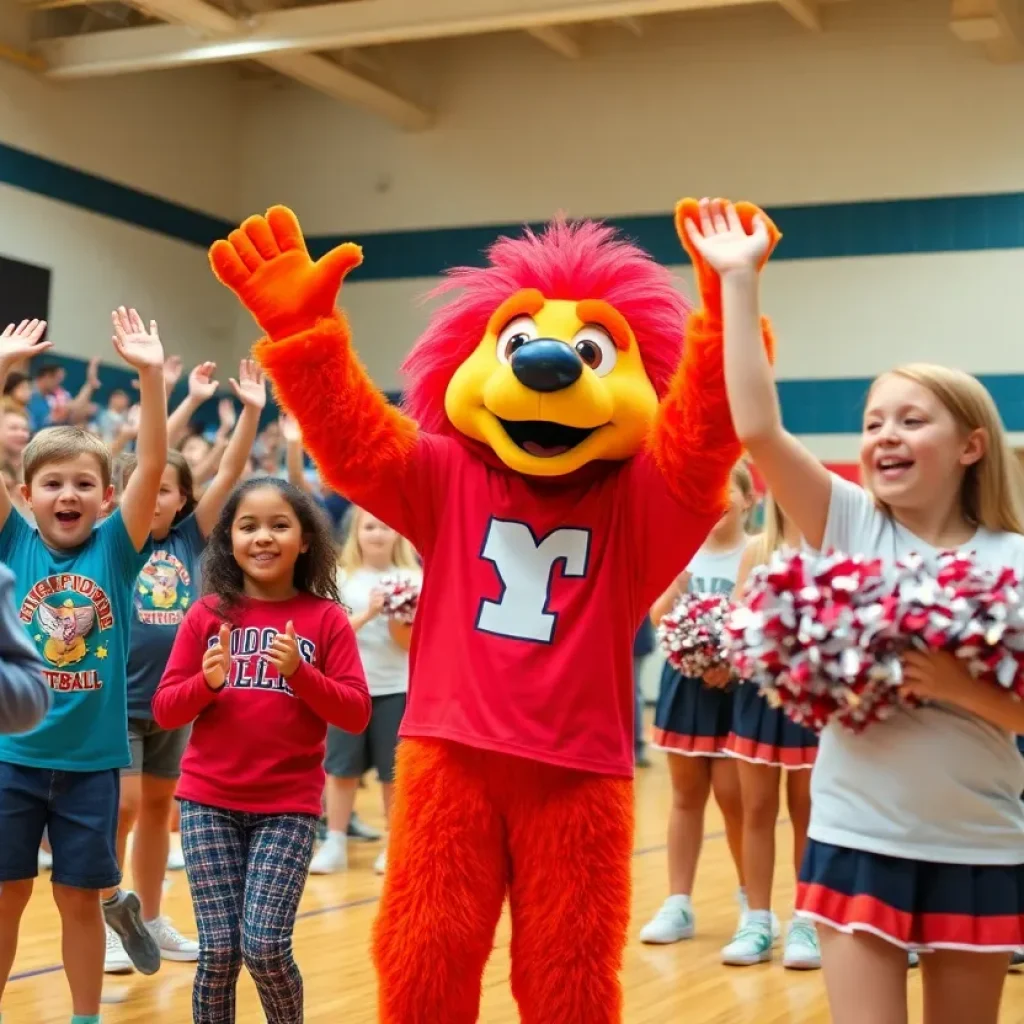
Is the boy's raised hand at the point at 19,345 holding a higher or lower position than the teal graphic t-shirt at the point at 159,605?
higher

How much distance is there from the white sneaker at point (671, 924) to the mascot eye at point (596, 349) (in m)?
2.41

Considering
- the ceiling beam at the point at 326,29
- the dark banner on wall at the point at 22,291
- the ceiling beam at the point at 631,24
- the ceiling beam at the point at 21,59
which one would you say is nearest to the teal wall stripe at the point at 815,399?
the dark banner on wall at the point at 22,291

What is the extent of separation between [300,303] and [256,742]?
971mm

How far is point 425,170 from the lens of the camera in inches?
539

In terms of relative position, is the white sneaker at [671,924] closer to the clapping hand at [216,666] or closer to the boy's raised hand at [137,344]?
the clapping hand at [216,666]

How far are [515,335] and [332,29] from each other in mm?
8905

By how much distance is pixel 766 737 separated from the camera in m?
4.50

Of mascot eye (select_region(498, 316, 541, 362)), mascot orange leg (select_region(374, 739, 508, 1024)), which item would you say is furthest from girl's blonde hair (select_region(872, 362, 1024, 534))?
mascot orange leg (select_region(374, 739, 508, 1024))

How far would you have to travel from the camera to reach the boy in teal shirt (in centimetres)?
324

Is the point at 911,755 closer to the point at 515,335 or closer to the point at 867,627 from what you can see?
the point at 867,627

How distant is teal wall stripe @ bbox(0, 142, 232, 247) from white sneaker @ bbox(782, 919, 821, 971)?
31.2ft

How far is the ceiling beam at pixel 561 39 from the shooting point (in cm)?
1230

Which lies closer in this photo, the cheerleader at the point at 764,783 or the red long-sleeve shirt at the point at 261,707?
the red long-sleeve shirt at the point at 261,707

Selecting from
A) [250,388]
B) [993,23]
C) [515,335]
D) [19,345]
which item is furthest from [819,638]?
[993,23]
